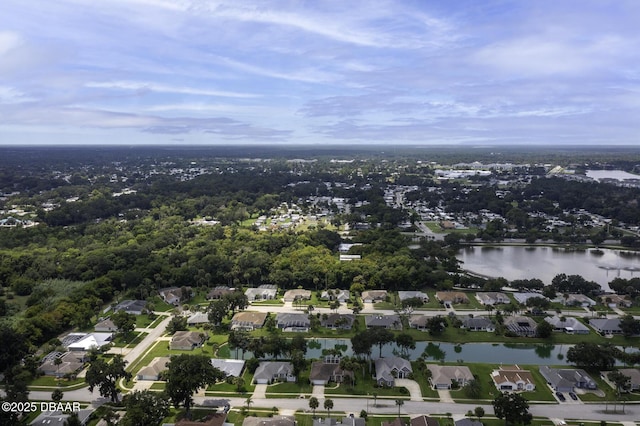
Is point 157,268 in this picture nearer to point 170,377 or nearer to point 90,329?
point 90,329

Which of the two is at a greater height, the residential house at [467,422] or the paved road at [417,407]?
the residential house at [467,422]

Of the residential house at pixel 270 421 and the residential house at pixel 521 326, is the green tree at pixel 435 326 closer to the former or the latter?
the residential house at pixel 521 326

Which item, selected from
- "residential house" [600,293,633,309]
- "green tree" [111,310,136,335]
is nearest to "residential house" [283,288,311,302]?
"green tree" [111,310,136,335]

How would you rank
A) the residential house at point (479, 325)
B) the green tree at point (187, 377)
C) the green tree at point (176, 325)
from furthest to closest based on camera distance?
the residential house at point (479, 325), the green tree at point (176, 325), the green tree at point (187, 377)

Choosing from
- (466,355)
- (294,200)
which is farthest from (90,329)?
(294,200)

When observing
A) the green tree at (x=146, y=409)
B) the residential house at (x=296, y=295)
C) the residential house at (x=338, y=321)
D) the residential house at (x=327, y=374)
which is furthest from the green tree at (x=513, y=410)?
the residential house at (x=296, y=295)

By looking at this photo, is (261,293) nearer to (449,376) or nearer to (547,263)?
(449,376)

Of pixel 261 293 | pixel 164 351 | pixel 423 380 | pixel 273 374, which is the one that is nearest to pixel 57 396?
pixel 164 351
